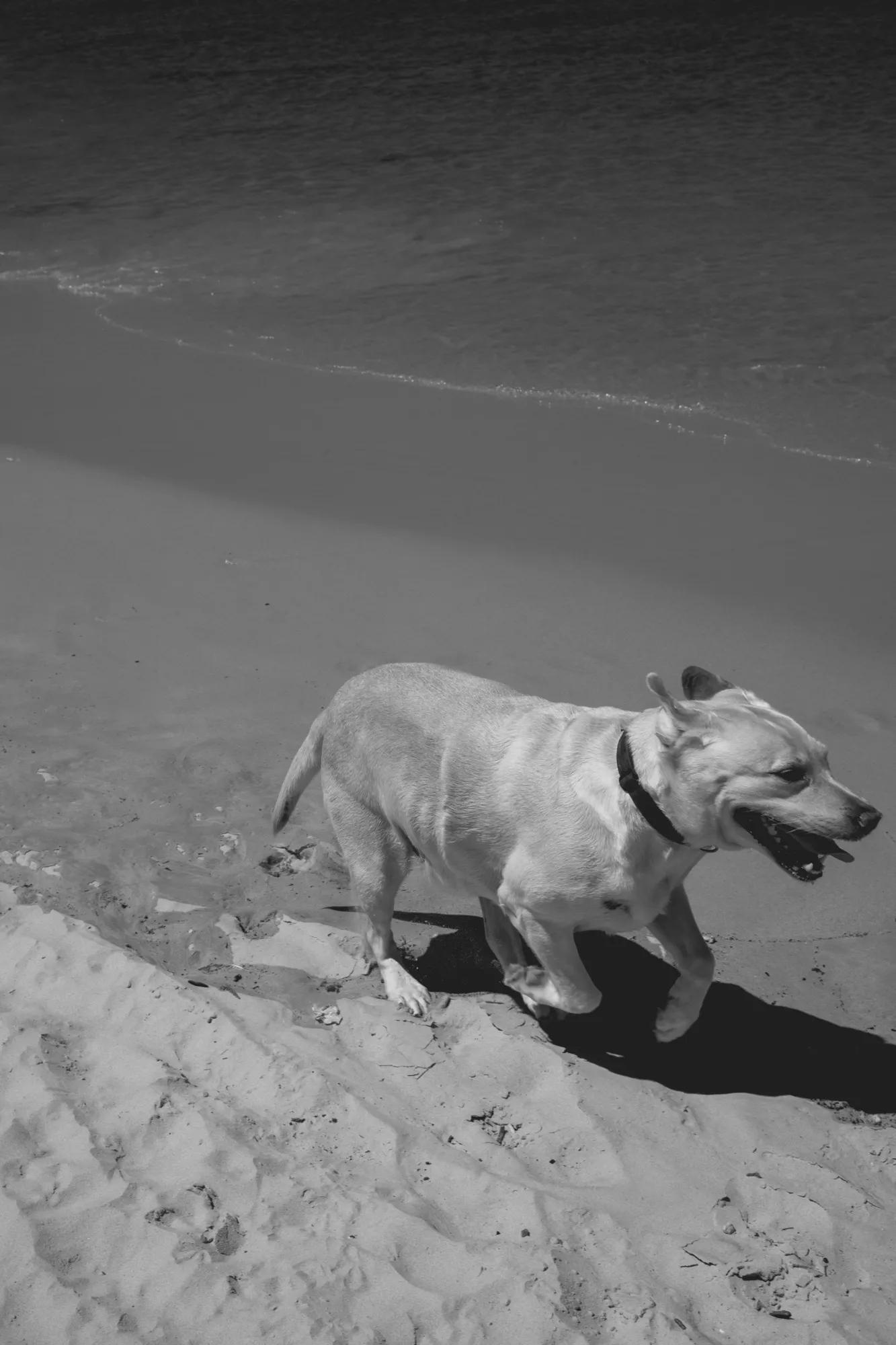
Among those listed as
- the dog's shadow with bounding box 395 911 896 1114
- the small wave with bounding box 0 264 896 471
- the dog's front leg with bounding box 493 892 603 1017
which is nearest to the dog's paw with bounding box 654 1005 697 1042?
the dog's shadow with bounding box 395 911 896 1114

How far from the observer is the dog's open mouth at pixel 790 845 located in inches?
166

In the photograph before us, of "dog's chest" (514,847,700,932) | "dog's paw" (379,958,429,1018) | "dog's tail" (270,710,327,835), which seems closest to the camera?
"dog's chest" (514,847,700,932)

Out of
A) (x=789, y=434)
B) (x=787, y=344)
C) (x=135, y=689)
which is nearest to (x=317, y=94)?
(x=787, y=344)

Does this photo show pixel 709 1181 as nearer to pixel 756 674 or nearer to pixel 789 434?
pixel 756 674

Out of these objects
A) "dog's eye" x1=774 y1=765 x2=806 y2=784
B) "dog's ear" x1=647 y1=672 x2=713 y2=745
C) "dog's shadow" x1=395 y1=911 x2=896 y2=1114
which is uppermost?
"dog's ear" x1=647 y1=672 x2=713 y2=745

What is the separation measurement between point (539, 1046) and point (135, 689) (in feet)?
11.1

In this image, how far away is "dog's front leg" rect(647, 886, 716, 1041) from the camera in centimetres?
475

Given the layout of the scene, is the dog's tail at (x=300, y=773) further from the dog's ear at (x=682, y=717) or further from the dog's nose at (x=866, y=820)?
the dog's nose at (x=866, y=820)

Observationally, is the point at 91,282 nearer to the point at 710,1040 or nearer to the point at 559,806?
the point at 559,806

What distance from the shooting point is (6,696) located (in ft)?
22.1

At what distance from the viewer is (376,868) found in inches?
205

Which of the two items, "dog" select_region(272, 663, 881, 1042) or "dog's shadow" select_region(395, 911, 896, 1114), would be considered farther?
"dog's shadow" select_region(395, 911, 896, 1114)

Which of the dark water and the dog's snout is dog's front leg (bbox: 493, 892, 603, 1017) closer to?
the dog's snout

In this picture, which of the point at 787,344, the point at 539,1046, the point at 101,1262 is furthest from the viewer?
the point at 787,344
